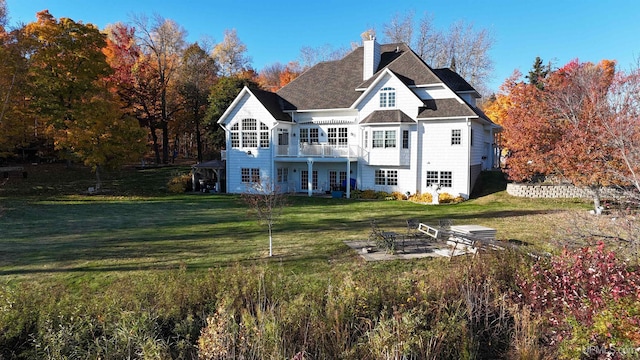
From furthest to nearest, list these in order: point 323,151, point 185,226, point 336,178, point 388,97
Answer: point 336,178
point 323,151
point 388,97
point 185,226

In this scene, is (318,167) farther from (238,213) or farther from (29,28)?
(29,28)

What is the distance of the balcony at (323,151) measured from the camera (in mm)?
27641

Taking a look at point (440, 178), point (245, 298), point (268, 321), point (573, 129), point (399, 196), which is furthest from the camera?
point (399, 196)

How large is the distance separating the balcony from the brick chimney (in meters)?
6.18

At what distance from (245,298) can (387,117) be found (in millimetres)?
21112

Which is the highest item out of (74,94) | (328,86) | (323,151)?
(328,86)

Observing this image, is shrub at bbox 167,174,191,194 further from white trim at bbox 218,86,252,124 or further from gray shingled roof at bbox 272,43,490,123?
gray shingled roof at bbox 272,43,490,123

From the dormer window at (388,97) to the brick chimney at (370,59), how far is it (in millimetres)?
3508

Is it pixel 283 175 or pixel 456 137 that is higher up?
pixel 456 137

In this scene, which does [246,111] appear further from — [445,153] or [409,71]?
[445,153]

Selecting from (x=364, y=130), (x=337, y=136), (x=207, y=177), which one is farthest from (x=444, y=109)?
(x=207, y=177)

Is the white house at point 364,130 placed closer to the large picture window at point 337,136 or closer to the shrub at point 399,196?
the large picture window at point 337,136

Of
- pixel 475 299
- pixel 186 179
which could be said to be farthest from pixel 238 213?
pixel 475 299

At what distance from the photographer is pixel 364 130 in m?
27.2
